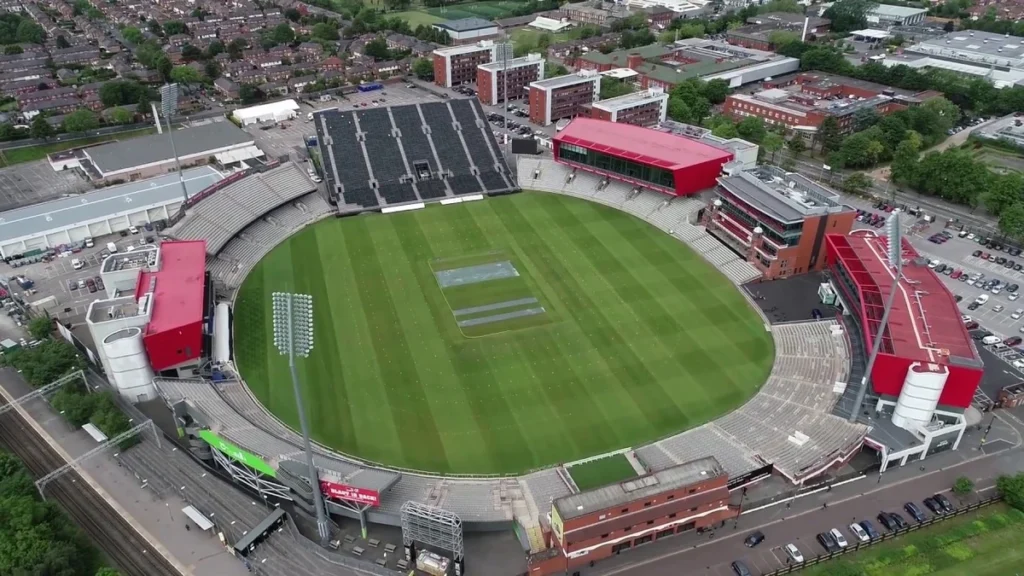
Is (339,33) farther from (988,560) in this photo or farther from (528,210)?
(988,560)

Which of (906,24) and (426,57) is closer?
(426,57)

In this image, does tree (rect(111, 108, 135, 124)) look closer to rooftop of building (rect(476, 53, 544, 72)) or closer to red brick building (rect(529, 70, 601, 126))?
rooftop of building (rect(476, 53, 544, 72))

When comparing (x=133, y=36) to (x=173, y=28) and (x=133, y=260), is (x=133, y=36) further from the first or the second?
(x=133, y=260)

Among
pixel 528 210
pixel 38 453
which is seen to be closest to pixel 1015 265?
pixel 528 210

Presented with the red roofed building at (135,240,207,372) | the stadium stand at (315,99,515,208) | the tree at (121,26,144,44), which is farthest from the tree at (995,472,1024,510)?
the tree at (121,26,144,44)

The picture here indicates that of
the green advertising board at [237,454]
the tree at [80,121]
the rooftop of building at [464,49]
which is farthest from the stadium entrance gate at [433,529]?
the rooftop of building at [464,49]

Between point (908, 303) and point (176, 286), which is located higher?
point (908, 303)

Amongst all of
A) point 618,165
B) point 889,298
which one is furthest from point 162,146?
point 889,298
